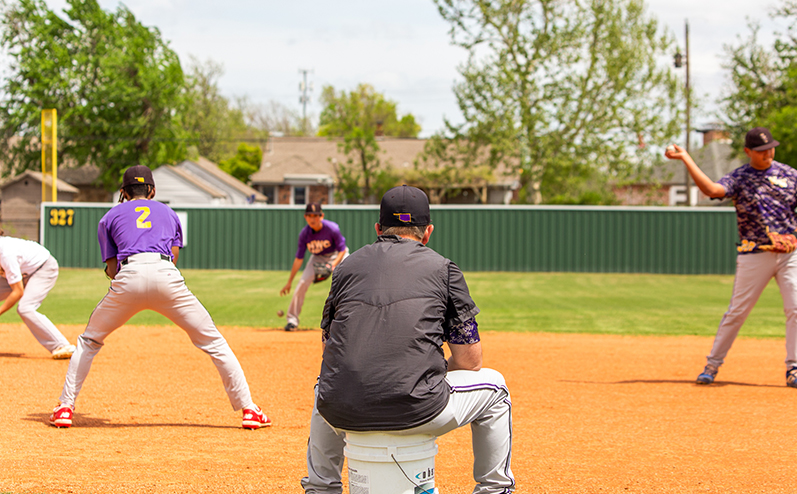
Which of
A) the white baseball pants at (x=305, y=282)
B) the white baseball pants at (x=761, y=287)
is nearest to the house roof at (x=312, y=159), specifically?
the white baseball pants at (x=305, y=282)

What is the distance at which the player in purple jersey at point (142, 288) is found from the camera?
191 inches

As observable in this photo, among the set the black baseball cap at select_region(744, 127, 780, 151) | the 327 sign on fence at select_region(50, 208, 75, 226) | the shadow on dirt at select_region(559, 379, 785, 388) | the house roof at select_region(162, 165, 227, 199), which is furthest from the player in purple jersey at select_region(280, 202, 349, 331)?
the house roof at select_region(162, 165, 227, 199)

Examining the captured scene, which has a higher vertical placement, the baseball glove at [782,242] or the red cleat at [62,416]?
the baseball glove at [782,242]

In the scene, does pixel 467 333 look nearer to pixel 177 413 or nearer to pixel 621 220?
pixel 177 413

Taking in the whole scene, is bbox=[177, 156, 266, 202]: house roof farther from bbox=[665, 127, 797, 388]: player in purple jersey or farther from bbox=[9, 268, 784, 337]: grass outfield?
bbox=[665, 127, 797, 388]: player in purple jersey

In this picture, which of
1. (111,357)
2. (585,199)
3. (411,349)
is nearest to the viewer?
(411,349)

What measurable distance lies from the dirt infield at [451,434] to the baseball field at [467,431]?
0.02 m

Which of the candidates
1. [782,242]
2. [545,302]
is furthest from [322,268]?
[545,302]

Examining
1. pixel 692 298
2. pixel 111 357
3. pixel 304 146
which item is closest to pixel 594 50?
pixel 692 298

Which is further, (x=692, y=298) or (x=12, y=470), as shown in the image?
(x=692, y=298)

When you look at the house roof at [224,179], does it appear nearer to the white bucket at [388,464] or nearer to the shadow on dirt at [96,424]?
the shadow on dirt at [96,424]

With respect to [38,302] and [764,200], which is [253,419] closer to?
[38,302]

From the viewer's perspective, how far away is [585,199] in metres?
31.3

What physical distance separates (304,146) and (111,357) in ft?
136
